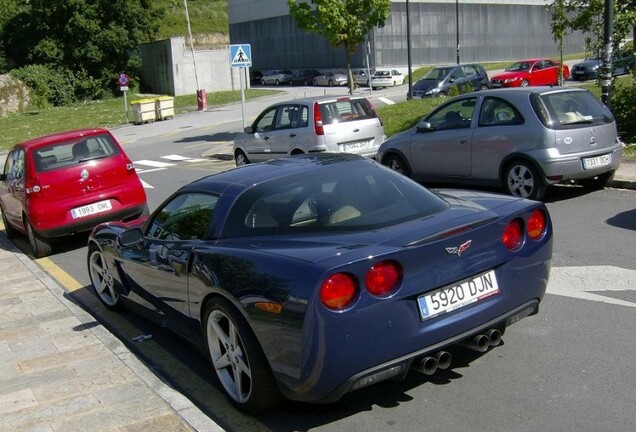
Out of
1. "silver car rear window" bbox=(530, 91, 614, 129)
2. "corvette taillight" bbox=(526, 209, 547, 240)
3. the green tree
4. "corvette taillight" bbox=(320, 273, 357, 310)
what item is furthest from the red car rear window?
the green tree

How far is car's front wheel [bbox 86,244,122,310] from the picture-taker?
669cm

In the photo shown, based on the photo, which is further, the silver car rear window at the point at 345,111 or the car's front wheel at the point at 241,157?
the car's front wheel at the point at 241,157

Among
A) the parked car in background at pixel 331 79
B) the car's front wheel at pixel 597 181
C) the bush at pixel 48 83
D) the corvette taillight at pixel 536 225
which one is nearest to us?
the corvette taillight at pixel 536 225

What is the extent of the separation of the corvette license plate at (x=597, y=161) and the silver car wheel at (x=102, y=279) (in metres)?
6.28

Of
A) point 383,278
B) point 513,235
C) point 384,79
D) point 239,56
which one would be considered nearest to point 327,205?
point 383,278

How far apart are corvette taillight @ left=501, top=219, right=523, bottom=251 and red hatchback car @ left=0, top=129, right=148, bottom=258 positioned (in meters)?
7.03

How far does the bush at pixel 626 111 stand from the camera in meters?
14.4

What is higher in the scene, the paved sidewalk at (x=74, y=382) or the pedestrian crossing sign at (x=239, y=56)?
the pedestrian crossing sign at (x=239, y=56)

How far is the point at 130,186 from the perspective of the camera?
10359 mm

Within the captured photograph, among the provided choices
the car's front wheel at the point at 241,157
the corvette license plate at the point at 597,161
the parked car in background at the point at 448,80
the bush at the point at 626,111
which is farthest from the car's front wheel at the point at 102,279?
the parked car in background at the point at 448,80

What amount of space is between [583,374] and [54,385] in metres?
3.52

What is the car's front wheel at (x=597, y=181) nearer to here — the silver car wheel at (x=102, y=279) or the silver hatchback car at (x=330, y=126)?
the silver hatchback car at (x=330, y=126)

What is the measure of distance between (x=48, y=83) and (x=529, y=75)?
122 feet

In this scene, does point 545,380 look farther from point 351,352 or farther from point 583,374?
point 351,352
